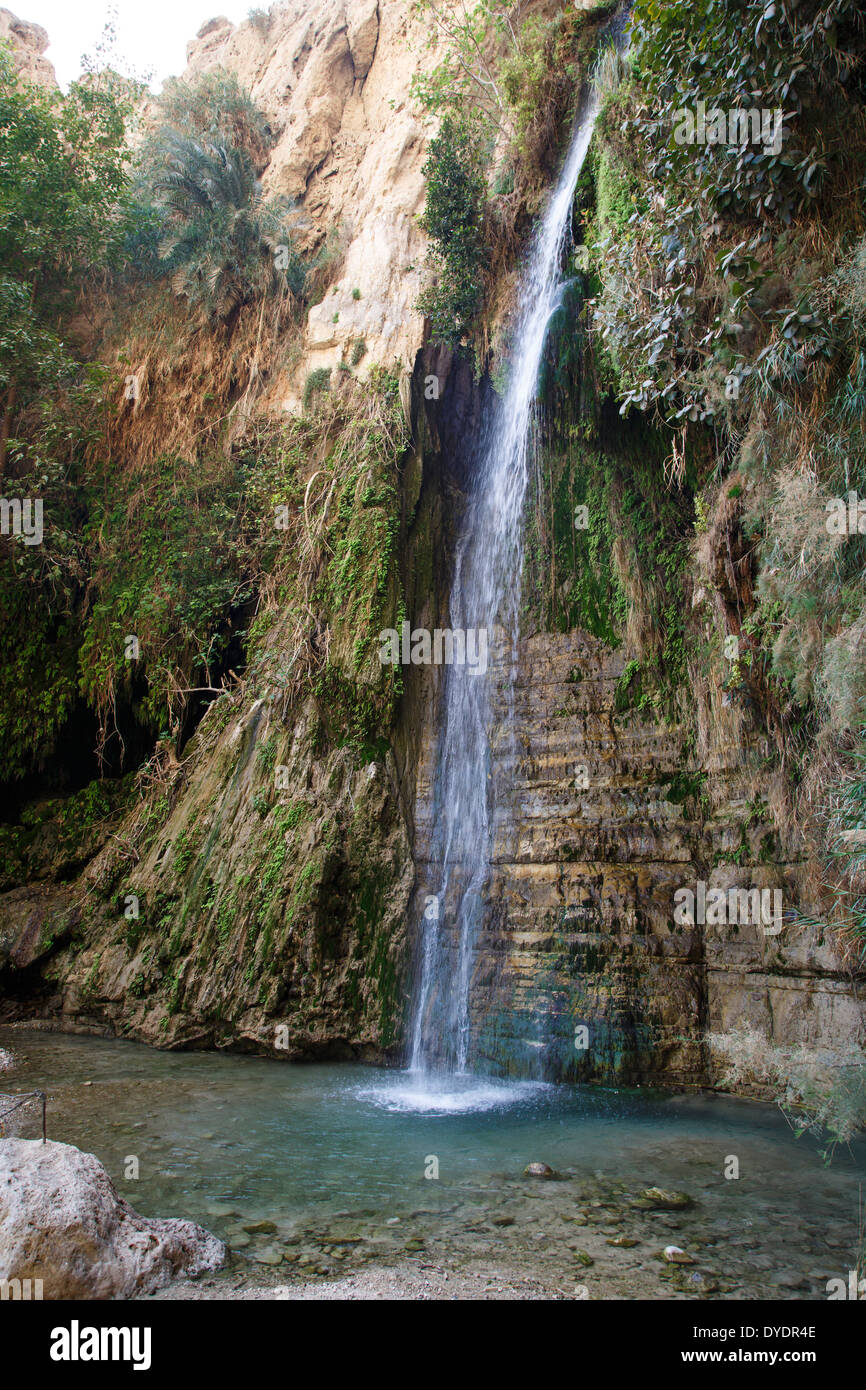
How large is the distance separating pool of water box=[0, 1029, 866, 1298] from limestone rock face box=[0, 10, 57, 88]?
2493 centimetres

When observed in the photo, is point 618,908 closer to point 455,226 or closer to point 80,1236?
point 80,1236

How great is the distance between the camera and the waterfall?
8516 millimetres

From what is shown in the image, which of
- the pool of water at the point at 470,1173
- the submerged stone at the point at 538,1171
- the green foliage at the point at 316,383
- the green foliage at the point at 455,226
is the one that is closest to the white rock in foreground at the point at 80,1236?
the pool of water at the point at 470,1173

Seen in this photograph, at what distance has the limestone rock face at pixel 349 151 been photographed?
12703 millimetres

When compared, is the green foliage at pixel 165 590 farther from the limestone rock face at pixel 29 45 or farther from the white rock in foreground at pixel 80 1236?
the limestone rock face at pixel 29 45

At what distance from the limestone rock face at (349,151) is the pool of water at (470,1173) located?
9.63 m

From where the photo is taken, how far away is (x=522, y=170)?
37.6ft

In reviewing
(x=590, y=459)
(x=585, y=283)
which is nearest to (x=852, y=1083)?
(x=590, y=459)

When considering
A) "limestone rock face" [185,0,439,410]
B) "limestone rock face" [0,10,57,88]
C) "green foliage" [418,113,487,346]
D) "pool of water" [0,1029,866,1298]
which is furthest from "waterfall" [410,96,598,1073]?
"limestone rock face" [0,10,57,88]

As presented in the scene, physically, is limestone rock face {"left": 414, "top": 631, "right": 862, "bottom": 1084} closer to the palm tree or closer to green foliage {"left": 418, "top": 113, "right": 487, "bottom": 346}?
green foliage {"left": 418, "top": 113, "right": 487, "bottom": 346}

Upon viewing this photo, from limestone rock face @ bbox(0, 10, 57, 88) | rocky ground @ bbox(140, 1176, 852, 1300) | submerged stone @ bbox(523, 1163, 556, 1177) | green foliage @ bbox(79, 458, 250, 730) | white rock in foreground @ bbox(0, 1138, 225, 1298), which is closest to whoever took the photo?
white rock in foreground @ bbox(0, 1138, 225, 1298)

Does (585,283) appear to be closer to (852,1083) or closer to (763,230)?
(763,230)

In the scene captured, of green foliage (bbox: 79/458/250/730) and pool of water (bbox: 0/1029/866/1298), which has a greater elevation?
green foliage (bbox: 79/458/250/730)

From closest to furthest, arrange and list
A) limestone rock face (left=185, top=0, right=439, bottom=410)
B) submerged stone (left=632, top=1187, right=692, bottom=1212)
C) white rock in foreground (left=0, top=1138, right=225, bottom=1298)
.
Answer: white rock in foreground (left=0, top=1138, right=225, bottom=1298) → submerged stone (left=632, top=1187, right=692, bottom=1212) → limestone rock face (left=185, top=0, right=439, bottom=410)
